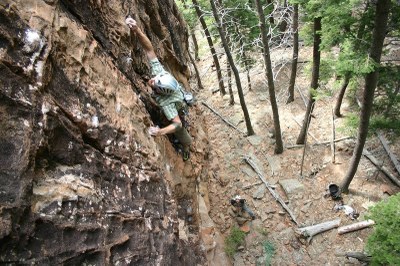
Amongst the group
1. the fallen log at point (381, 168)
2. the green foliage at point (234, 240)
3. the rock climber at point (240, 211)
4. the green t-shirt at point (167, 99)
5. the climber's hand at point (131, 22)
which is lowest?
the green foliage at point (234, 240)

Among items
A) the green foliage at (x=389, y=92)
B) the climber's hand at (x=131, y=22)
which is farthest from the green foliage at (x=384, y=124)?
the climber's hand at (x=131, y=22)

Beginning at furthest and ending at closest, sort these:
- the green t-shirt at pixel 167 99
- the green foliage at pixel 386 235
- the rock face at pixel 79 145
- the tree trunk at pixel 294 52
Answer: the tree trunk at pixel 294 52, the green foliage at pixel 386 235, the green t-shirt at pixel 167 99, the rock face at pixel 79 145

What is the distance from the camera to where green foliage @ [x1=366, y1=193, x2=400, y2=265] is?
757 centimetres

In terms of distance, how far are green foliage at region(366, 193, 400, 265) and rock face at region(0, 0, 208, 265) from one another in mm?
4878

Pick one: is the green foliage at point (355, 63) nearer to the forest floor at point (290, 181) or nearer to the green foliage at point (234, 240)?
the forest floor at point (290, 181)

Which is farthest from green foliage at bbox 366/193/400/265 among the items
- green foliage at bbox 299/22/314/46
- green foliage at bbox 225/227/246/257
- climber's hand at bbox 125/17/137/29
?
climber's hand at bbox 125/17/137/29

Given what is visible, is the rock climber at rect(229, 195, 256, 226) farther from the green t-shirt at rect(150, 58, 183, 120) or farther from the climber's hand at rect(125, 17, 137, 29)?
the climber's hand at rect(125, 17, 137, 29)

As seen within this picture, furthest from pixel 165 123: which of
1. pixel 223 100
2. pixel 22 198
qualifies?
pixel 223 100

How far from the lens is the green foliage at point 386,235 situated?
757cm

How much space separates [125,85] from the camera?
5.71m

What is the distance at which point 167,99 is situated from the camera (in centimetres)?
667

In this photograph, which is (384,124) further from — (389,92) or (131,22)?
(131,22)

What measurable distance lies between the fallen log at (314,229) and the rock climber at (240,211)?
5.67 ft

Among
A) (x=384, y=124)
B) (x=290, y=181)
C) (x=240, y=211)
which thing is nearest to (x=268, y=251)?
(x=240, y=211)
